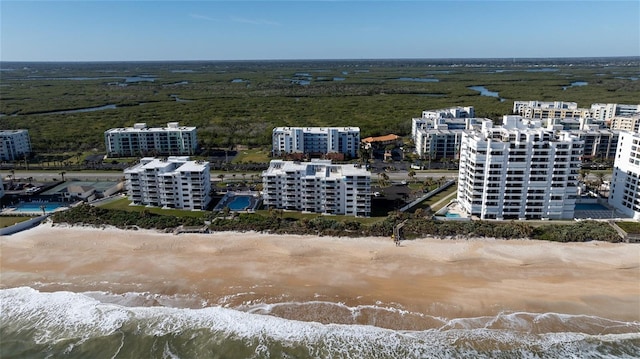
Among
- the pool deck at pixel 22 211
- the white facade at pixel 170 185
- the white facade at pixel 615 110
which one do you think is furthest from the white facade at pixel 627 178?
the pool deck at pixel 22 211

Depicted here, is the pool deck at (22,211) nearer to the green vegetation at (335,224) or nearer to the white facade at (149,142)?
the green vegetation at (335,224)

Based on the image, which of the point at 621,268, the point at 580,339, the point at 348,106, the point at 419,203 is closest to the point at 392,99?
the point at 348,106

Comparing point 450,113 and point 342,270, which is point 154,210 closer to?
point 342,270

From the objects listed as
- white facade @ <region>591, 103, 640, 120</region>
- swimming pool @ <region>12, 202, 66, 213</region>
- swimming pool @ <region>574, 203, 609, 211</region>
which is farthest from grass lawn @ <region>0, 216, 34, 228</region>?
white facade @ <region>591, 103, 640, 120</region>

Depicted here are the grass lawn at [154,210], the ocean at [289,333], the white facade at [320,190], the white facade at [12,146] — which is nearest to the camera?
the ocean at [289,333]

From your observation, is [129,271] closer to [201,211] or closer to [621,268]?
[201,211]

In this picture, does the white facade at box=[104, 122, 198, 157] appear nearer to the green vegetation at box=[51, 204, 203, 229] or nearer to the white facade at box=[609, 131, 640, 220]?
the green vegetation at box=[51, 204, 203, 229]
